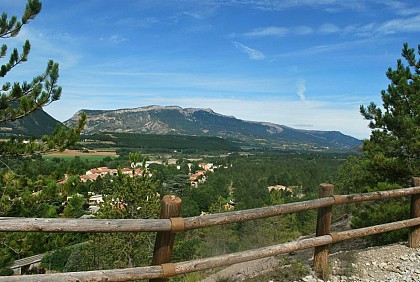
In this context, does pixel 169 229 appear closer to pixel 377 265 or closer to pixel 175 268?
pixel 175 268

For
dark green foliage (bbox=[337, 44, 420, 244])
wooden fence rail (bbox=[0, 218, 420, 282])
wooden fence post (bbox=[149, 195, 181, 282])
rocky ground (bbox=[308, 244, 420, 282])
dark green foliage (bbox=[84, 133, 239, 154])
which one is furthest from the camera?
dark green foliage (bbox=[84, 133, 239, 154])

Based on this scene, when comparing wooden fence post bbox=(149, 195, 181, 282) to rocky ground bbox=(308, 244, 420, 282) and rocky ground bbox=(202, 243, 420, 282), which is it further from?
rocky ground bbox=(308, 244, 420, 282)

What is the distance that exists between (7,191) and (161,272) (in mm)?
4167

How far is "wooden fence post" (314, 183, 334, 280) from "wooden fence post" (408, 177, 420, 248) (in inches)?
71.6

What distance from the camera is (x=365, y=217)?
7.93 metres

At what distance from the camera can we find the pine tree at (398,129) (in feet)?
24.9

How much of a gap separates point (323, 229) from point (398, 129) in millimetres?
5111

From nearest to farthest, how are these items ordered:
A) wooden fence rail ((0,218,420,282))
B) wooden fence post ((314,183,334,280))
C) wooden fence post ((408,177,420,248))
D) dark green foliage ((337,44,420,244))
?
wooden fence rail ((0,218,420,282)) < wooden fence post ((314,183,334,280)) < wooden fence post ((408,177,420,248)) < dark green foliage ((337,44,420,244))

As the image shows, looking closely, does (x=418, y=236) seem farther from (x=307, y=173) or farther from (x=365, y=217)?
(x=307, y=173)

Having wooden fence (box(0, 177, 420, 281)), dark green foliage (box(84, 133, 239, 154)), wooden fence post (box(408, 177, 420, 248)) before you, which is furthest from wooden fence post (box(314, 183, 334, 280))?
dark green foliage (box(84, 133, 239, 154))

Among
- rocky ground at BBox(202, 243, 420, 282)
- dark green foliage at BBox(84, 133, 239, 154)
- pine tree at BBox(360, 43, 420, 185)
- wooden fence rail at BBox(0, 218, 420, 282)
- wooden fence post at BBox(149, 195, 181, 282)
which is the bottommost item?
dark green foliage at BBox(84, 133, 239, 154)

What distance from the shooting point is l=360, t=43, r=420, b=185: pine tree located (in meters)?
7.59

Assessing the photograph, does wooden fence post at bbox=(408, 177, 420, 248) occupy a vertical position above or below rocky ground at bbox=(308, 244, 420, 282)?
above

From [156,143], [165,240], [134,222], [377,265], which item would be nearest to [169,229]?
[165,240]
